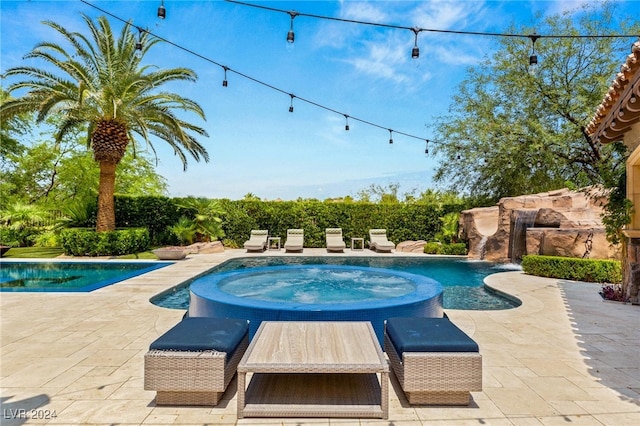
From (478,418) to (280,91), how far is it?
7.31 meters

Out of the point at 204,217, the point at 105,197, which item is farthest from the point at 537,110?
the point at 105,197

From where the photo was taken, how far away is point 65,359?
12.2 feet

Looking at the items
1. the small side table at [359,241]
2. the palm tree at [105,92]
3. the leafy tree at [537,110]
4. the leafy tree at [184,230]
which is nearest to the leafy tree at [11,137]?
the palm tree at [105,92]

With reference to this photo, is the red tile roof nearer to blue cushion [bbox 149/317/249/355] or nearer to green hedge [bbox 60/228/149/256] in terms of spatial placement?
blue cushion [bbox 149/317/249/355]

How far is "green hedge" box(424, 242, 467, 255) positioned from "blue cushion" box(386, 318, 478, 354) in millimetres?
12026

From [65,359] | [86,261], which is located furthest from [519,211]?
[86,261]

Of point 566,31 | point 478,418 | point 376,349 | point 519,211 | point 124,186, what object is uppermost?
point 566,31

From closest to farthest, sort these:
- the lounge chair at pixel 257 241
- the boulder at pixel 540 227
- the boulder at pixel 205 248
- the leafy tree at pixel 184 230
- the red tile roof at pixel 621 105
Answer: the red tile roof at pixel 621 105
the boulder at pixel 540 227
the boulder at pixel 205 248
the lounge chair at pixel 257 241
the leafy tree at pixel 184 230

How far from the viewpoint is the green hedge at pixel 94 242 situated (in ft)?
42.3

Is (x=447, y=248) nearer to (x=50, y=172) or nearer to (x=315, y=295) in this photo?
(x=315, y=295)

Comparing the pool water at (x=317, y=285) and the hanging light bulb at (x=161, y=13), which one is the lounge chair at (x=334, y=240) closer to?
the pool water at (x=317, y=285)

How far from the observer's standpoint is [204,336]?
2.95 m

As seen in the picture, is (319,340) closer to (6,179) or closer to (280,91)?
(280,91)

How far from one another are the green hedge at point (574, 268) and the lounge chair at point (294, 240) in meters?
8.60
